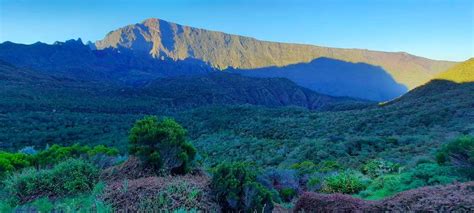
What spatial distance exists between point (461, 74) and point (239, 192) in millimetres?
62690

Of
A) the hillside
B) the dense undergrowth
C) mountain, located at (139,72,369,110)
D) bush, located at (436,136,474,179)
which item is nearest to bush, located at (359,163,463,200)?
the dense undergrowth

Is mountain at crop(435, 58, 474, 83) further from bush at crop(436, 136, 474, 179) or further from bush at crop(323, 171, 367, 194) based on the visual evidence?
bush at crop(323, 171, 367, 194)

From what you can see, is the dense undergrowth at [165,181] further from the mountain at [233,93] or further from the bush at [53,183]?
the mountain at [233,93]

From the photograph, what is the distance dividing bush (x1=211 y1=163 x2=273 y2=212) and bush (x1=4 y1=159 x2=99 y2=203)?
8.70 ft

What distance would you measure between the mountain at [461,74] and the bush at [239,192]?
5696 cm

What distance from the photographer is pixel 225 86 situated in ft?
Result: 393

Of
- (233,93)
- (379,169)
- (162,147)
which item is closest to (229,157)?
(379,169)

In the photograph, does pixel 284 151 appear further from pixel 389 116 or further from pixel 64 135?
pixel 64 135

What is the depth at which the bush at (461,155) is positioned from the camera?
9.23 meters

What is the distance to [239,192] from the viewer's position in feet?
20.3

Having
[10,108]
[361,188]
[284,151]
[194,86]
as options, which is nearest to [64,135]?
[10,108]

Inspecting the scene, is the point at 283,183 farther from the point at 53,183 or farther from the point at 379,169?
the point at 53,183

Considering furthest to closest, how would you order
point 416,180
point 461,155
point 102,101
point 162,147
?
point 102,101 < point 461,155 < point 416,180 < point 162,147

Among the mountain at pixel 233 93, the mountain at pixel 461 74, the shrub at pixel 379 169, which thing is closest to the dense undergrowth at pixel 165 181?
the shrub at pixel 379 169
